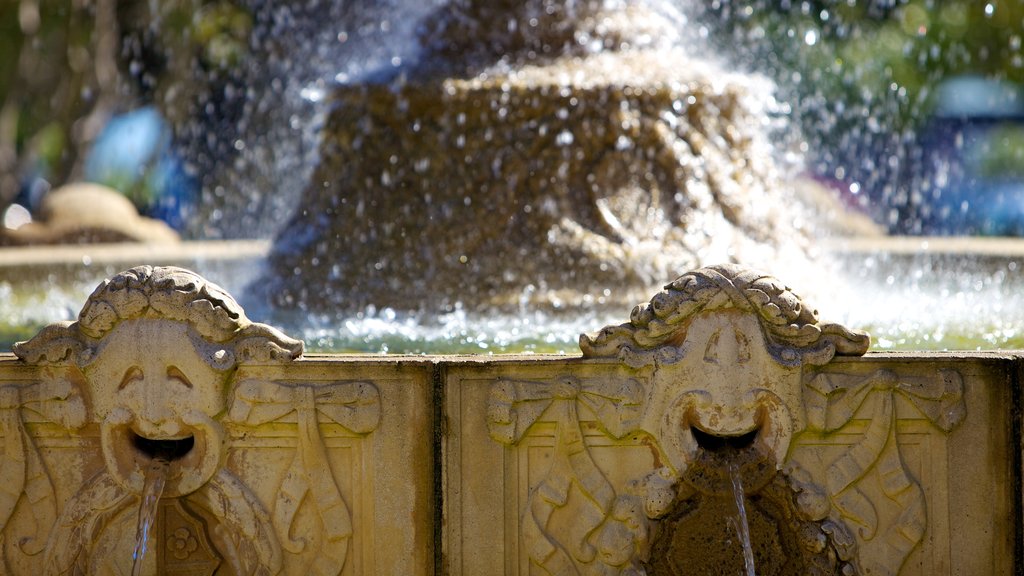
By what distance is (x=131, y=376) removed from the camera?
11.6 feet

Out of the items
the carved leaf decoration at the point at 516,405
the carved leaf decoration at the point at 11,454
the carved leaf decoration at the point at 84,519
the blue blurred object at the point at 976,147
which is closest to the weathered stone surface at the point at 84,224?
the carved leaf decoration at the point at 11,454

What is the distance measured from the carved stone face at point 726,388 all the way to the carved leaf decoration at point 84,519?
152 centimetres

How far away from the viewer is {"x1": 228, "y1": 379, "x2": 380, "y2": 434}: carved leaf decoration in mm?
3508

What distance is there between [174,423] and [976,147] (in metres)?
22.4

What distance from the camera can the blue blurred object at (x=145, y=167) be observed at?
829 inches

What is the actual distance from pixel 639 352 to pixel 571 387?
21cm

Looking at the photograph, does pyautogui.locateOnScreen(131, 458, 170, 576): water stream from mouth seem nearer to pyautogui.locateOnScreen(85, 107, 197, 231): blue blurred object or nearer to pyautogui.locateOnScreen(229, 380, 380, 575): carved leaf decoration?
pyautogui.locateOnScreen(229, 380, 380, 575): carved leaf decoration

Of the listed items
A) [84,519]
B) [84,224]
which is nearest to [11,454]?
[84,519]

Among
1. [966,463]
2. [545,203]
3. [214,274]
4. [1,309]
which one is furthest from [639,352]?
[214,274]

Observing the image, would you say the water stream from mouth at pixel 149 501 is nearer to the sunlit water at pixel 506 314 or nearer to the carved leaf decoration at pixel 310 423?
the carved leaf decoration at pixel 310 423

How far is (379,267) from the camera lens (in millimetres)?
5902

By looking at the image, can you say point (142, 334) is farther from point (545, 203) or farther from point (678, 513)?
point (545, 203)

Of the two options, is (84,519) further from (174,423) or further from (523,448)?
(523,448)

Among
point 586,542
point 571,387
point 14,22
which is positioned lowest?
point 586,542
